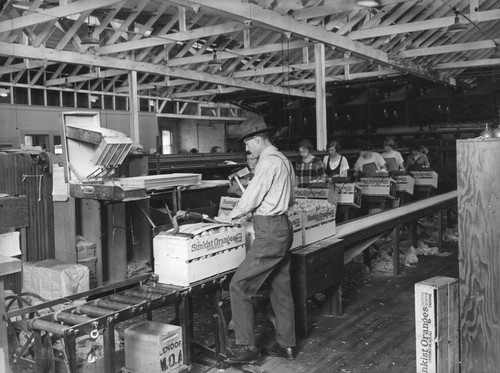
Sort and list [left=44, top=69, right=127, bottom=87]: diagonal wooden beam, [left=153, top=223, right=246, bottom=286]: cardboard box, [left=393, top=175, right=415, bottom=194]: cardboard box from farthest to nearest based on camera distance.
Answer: [left=44, top=69, right=127, bottom=87]: diagonal wooden beam, [left=393, top=175, right=415, bottom=194]: cardboard box, [left=153, top=223, right=246, bottom=286]: cardboard box

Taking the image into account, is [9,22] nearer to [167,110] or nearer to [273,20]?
[273,20]

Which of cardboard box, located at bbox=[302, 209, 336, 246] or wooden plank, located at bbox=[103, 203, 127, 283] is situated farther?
cardboard box, located at bbox=[302, 209, 336, 246]

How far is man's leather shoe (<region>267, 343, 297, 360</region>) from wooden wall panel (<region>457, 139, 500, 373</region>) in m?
1.65

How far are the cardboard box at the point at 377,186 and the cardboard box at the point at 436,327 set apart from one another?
5393 mm

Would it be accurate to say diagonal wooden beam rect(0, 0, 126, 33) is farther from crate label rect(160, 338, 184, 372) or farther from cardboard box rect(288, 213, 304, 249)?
crate label rect(160, 338, 184, 372)

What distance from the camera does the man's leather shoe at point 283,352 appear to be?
3.96 meters

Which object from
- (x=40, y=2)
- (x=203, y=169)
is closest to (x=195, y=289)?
(x=203, y=169)

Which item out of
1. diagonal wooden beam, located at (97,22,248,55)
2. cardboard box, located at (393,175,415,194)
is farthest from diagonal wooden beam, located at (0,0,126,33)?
cardboard box, located at (393,175,415,194)

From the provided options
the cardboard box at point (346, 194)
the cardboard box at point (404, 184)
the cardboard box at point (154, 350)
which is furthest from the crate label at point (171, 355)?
the cardboard box at point (404, 184)

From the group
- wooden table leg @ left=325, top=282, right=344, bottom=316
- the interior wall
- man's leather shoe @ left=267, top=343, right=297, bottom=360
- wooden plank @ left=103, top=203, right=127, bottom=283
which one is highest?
the interior wall

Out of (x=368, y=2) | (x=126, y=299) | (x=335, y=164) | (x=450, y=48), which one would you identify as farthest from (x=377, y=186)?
(x=126, y=299)

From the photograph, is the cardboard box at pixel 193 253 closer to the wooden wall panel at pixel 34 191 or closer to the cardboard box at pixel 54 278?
the cardboard box at pixel 54 278

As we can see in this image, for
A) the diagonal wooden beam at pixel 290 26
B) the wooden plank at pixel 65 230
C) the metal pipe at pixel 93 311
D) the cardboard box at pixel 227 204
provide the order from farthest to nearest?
the diagonal wooden beam at pixel 290 26 < the cardboard box at pixel 227 204 < the wooden plank at pixel 65 230 < the metal pipe at pixel 93 311

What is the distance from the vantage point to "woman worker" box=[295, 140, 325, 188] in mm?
7547
